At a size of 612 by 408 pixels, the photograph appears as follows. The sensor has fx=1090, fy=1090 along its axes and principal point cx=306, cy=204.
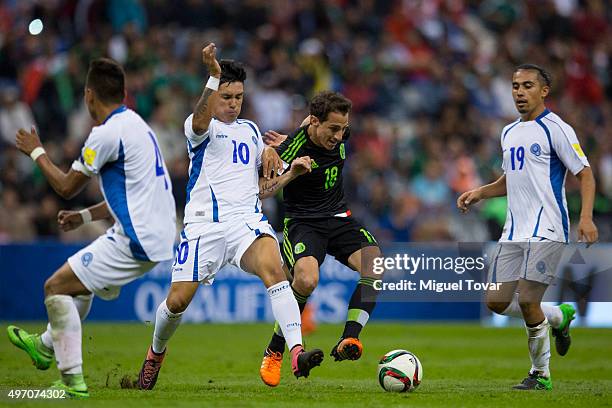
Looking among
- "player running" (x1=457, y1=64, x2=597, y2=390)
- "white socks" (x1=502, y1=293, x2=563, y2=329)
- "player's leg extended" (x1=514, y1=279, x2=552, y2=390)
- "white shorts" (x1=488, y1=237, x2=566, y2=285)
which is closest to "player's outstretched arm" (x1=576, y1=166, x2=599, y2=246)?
"player running" (x1=457, y1=64, x2=597, y2=390)

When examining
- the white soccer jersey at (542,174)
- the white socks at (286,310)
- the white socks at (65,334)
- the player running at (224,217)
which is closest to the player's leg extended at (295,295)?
A: the white socks at (286,310)

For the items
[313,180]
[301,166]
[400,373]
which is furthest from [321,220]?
[400,373]

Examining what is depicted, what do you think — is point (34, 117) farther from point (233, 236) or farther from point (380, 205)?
point (233, 236)

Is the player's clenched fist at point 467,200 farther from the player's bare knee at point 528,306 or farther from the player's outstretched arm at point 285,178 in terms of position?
the player's outstretched arm at point 285,178

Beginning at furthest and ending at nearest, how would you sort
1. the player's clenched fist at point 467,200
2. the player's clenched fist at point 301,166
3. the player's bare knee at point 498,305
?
the player's clenched fist at point 467,200
the player's bare knee at point 498,305
the player's clenched fist at point 301,166

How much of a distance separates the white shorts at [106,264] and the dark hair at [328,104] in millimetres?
2353

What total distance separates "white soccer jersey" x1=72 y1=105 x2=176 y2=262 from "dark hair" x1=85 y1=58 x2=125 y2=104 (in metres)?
0.12

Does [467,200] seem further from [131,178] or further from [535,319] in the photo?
[131,178]

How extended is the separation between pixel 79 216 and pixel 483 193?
3780 millimetres

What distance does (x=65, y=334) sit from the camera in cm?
805

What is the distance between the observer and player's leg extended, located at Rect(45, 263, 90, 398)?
805 centimetres

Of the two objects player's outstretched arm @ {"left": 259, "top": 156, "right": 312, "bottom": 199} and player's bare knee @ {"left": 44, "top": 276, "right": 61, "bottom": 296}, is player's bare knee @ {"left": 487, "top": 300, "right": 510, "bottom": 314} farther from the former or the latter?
player's bare knee @ {"left": 44, "top": 276, "right": 61, "bottom": 296}

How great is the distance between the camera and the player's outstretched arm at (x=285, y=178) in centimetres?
929

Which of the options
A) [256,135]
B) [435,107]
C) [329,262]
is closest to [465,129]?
[435,107]
